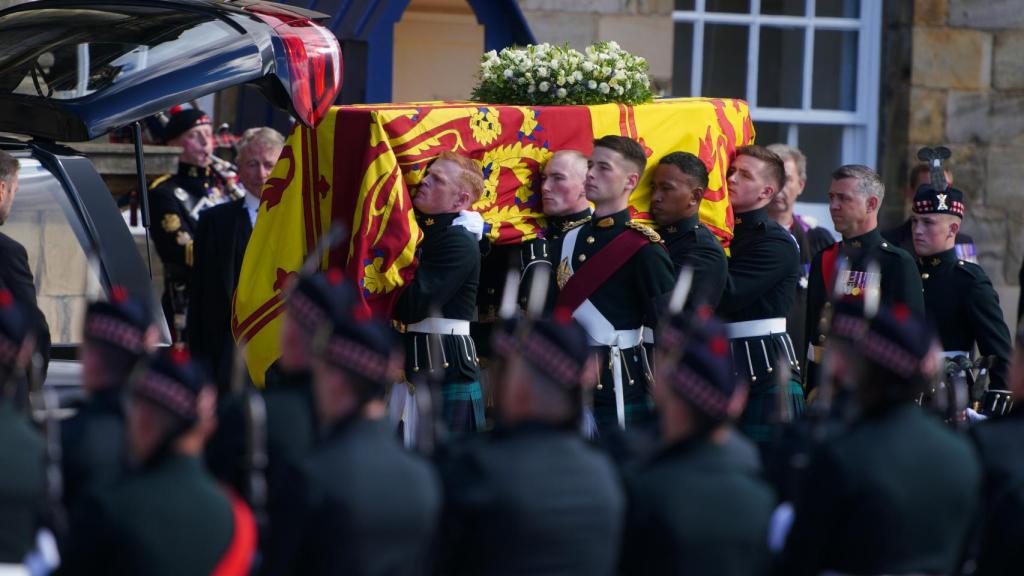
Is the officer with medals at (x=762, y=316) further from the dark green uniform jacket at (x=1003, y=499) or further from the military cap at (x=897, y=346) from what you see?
the military cap at (x=897, y=346)

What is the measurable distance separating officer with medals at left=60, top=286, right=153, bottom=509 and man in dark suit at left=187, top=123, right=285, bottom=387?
3259mm

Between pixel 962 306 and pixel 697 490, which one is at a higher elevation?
pixel 962 306

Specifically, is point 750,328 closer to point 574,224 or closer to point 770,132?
point 574,224

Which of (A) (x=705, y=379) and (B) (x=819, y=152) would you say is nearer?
(A) (x=705, y=379)

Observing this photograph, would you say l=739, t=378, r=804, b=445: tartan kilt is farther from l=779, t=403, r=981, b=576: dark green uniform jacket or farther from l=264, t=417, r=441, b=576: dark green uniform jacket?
l=264, t=417, r=441, b=576: dark green uniform jacket

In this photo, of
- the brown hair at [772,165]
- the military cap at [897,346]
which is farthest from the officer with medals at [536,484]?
the brown hair at [772,165]

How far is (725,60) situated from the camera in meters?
11.1

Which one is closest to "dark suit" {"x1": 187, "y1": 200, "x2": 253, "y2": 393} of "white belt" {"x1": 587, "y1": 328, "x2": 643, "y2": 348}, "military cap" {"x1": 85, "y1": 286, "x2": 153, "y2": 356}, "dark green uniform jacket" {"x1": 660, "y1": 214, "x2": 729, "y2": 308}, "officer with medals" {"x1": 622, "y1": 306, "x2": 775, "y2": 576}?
"white belt" {"x1": 587, "y1": 328, "x2": 643, "y2": 348}

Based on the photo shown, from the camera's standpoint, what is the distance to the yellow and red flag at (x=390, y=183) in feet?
21.4

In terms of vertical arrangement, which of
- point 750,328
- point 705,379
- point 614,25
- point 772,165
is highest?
point 614,25

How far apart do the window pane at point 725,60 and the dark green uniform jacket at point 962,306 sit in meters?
3.86

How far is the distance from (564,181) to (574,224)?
17cm

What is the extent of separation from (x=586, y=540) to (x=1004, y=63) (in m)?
7.86

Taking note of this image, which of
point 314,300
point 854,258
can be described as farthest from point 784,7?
point 314,300
